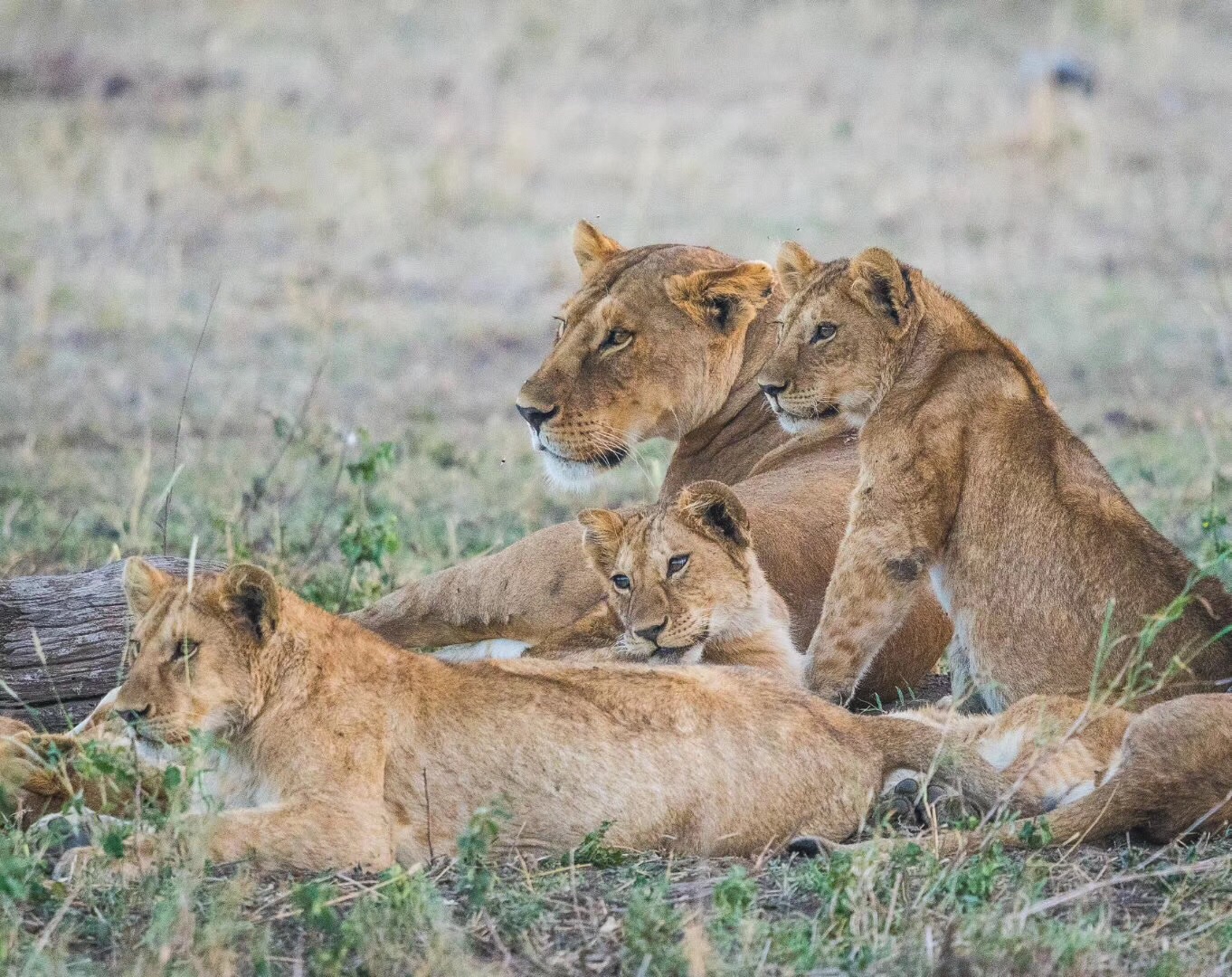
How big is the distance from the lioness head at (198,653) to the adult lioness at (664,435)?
1708 millimetres

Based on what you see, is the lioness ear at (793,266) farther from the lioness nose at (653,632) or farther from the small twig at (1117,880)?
the small twig at (1117,880)

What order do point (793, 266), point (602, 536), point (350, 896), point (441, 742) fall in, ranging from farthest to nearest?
point (793, 266) < point (602, 536) < point (441, 742) < point (350, 896)

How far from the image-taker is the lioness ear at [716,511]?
5500mm

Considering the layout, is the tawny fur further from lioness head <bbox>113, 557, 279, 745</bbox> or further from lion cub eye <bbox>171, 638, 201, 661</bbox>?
lion cub eye <bbox>171, 638, 201, 661</bbox>

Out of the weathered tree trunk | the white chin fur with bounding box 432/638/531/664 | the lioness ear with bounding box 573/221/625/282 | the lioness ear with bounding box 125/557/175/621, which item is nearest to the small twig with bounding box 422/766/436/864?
the lioness ear with bounding box 125/557/175/621

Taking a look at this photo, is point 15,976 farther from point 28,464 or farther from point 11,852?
point 28,464

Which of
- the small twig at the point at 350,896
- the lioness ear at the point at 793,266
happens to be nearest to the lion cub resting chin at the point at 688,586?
the lioness ear at the point at 793,266

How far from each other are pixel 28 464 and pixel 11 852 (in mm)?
5308

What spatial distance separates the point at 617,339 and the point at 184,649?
2459 millimetres

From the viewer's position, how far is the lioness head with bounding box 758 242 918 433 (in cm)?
580

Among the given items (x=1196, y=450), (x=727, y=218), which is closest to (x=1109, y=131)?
(x=727, y=218)

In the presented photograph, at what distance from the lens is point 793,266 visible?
6.11 meters

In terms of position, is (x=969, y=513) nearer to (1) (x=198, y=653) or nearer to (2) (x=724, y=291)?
(2) (x=724, y=291)

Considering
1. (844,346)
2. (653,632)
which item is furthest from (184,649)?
(844,346)
